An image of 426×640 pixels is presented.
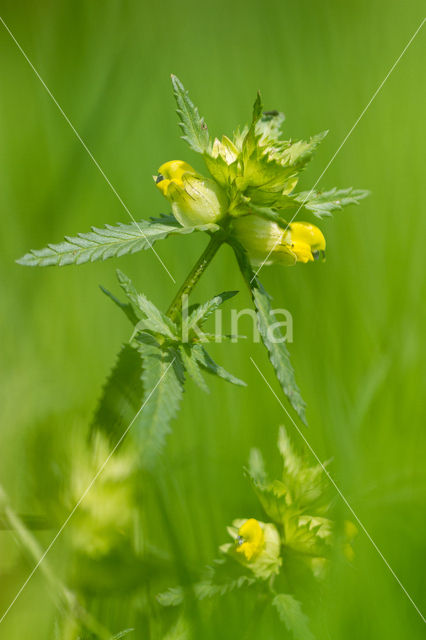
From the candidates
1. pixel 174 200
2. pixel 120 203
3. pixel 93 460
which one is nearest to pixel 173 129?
pixel 120 203

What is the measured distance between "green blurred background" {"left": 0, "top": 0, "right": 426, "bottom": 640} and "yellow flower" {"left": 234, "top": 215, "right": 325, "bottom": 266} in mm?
142

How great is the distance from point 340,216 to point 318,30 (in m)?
0.25

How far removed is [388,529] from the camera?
1.63 feet

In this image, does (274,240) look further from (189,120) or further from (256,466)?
(256,466)

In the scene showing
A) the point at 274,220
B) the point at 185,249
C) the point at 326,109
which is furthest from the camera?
the point at 326,109

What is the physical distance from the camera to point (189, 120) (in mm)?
417

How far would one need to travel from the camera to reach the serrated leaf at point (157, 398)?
32cm

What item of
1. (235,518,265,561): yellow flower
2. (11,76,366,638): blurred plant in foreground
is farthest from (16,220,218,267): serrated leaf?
(235,518,265,561): yellow flower

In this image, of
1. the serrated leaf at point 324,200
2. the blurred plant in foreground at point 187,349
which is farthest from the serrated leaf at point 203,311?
the serrated leaf at point 324,200

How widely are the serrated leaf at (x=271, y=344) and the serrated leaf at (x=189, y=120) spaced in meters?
0.08

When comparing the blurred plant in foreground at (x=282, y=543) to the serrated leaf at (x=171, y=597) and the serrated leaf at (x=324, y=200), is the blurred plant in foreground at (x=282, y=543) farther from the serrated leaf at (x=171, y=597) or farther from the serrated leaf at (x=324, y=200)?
the serrated leaf at (x=324, y=200)

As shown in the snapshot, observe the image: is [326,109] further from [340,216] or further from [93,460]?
[93,460]

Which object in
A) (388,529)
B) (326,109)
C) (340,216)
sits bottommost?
(388,529)

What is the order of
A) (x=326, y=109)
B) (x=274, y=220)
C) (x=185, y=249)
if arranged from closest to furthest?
(x=274, y=220) < (x=185, y=249) < (x=326, y=109)
